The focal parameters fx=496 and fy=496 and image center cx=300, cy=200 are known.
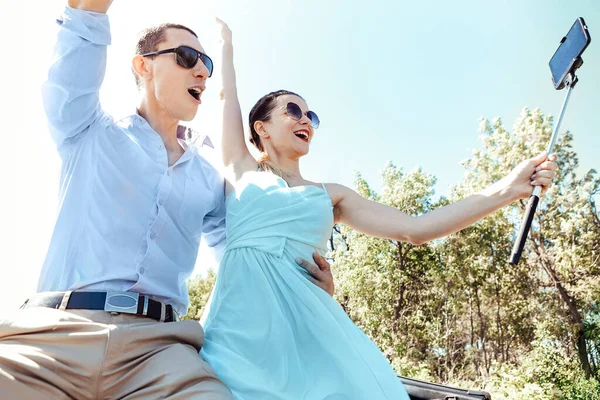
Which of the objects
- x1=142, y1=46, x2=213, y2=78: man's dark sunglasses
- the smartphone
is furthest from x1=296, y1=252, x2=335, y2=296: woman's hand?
the smartphone

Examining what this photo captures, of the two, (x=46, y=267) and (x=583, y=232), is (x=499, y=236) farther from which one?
(x=46, y=267)

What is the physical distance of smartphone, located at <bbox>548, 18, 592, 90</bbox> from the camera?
7.34 ft

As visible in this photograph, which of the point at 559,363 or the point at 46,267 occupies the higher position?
the point at 559,363

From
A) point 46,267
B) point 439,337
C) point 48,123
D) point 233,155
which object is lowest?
point 46,267

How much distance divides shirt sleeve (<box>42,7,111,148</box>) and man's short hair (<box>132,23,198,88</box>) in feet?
1.87

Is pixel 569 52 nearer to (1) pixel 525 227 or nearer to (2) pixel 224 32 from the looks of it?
(1) pixel 525 227

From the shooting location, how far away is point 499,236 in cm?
1877

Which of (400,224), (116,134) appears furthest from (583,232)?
(116,134)

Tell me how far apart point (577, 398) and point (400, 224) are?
42.3ft

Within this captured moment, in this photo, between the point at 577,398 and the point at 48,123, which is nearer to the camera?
the point at 48,123

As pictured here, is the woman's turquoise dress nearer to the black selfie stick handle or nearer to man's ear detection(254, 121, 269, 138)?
man's ear detection(254, 121, 269, 138)

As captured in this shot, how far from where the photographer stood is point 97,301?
1.70 metres

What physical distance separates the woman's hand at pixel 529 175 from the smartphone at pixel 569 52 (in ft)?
1.49

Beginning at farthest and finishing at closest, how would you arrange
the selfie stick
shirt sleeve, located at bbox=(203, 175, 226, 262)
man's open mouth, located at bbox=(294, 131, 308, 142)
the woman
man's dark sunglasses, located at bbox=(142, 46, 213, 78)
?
man's open mouth, located at bbox=(294, 131, 308, 142)
shirt sleeve, located at bbox=(203, 175, 226, 262)
man's dark sunglasses, located at bbox=(142, 46, 213, 78)
the selfie stick
the woman
